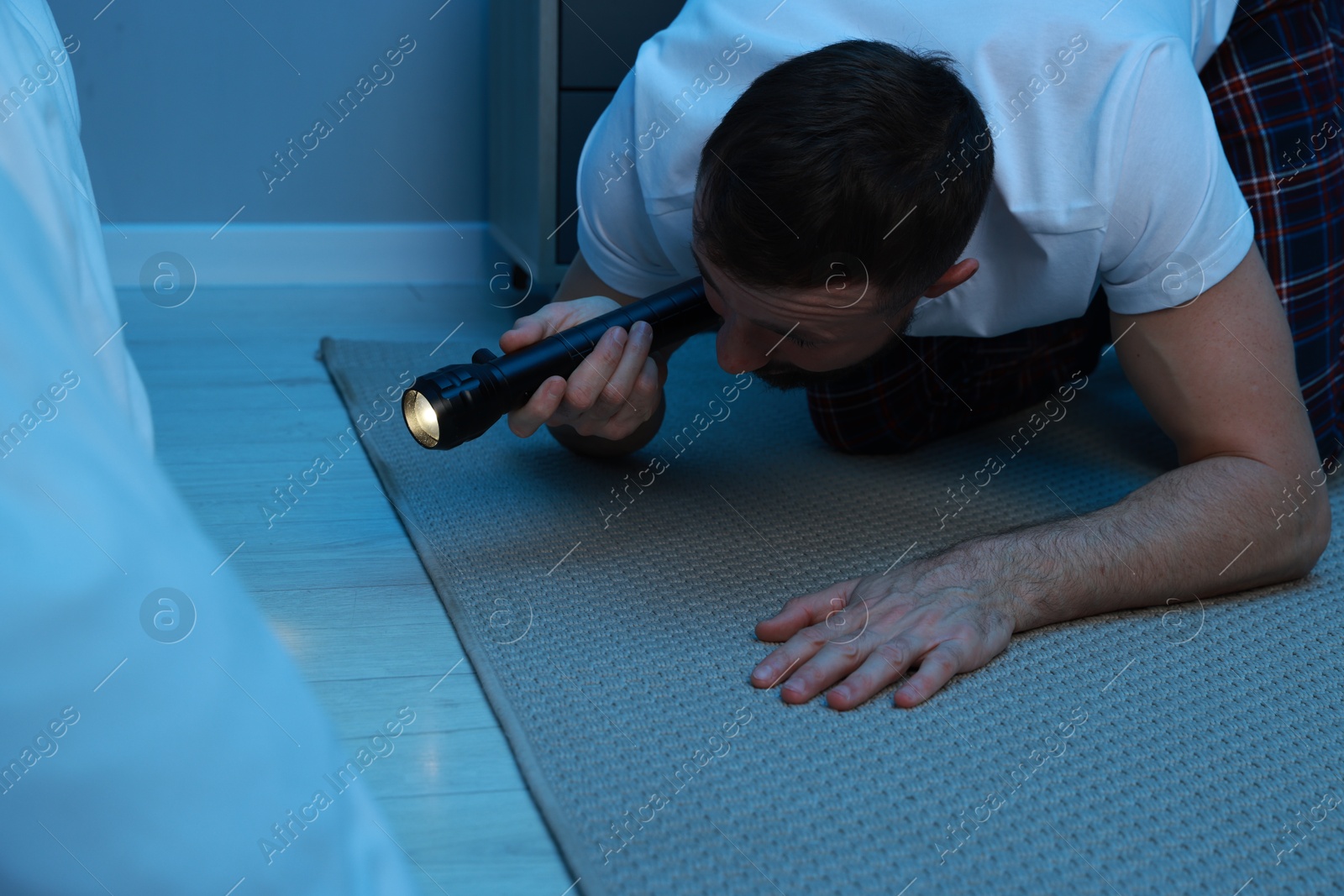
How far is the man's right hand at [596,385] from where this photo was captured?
0.82 m

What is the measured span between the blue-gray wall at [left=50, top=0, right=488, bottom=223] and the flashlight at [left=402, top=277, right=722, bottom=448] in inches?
41.3

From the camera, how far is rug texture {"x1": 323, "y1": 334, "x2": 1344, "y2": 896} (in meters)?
0.57

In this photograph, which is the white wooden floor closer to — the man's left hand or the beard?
the man's left hand

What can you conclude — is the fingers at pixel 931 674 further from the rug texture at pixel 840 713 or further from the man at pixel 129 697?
the man at pixel 129 697

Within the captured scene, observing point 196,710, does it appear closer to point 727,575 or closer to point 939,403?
point 727,575

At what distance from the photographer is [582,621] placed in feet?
2.60

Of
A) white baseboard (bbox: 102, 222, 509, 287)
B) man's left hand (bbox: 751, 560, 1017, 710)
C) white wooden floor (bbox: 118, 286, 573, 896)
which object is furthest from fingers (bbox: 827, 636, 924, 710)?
white baseboard (bbox: 102, 222, 509, 287)

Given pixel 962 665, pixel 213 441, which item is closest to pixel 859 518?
pixel 962 665

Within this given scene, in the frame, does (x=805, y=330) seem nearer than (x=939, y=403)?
Yes

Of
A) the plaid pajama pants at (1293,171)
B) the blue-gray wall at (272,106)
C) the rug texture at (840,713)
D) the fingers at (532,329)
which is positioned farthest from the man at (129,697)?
the blue-gray wall at (272,106)

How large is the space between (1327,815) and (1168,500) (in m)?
0.26

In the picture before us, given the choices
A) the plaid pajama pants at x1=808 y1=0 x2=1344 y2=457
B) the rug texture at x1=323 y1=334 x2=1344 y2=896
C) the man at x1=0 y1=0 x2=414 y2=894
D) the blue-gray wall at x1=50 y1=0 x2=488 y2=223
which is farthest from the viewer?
the blue-gray wall at x1=50 y1=0 x2=488 y2=223

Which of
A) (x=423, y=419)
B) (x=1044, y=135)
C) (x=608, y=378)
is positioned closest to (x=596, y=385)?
(x=608, y=378)

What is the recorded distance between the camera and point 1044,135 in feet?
2.67
